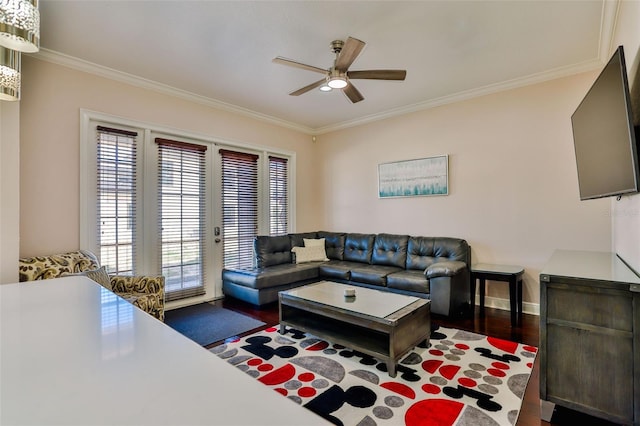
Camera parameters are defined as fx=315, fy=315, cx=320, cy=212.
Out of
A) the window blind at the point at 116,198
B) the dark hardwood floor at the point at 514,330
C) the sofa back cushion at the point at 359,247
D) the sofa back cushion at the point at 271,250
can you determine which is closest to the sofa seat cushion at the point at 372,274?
the sofa back cushion at the point at 359,247

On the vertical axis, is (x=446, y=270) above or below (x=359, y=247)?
below

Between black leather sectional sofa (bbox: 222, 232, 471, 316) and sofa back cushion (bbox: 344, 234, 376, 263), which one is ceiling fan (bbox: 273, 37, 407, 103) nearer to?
black leather sectional sofa (bbox: 222, 232, 471, 316)

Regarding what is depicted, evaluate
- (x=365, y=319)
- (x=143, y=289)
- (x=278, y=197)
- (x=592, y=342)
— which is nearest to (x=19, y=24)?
(x=365, y=319)

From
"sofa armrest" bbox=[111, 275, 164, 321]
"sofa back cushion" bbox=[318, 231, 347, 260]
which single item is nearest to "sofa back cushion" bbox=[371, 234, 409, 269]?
"sofa back cushion" bbox=[318, 231, 347, 260]

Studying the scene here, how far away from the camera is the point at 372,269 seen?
13.9ft

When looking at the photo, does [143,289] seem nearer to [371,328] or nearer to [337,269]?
[371,328]

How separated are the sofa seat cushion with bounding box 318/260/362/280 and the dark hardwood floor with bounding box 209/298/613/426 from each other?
0.86 metres

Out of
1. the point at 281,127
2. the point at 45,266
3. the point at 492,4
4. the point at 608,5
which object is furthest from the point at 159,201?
the point at 608,5

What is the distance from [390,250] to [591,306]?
2.87 metres

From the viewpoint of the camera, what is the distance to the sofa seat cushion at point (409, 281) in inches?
142

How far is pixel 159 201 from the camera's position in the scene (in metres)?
3.90

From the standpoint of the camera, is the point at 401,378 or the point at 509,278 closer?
the point at 401,378

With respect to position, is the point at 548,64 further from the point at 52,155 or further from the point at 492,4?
the point at 52,155

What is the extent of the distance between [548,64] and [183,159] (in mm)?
4375
